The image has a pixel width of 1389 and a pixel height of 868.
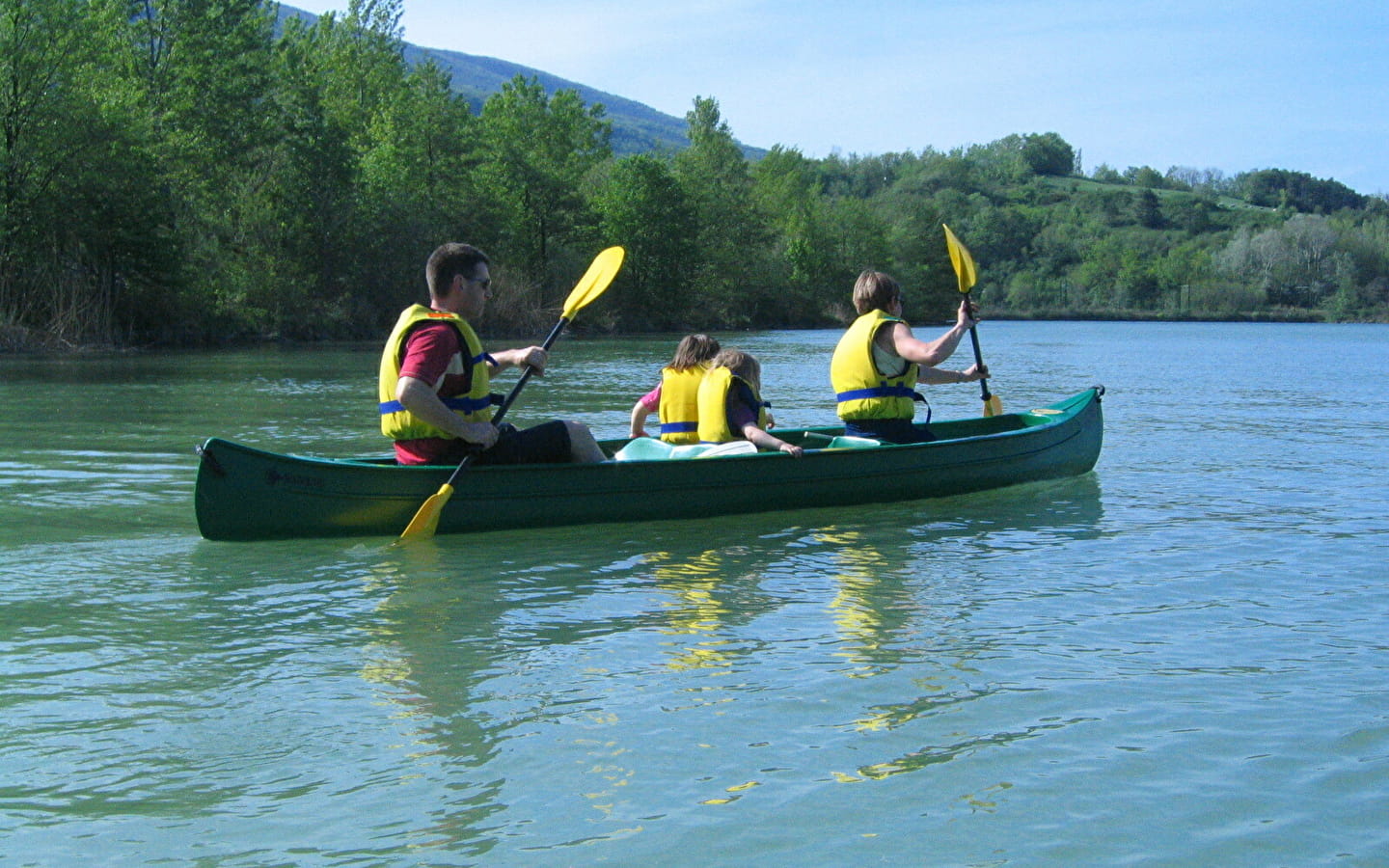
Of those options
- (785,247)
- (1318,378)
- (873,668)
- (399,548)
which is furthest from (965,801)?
(785,247)

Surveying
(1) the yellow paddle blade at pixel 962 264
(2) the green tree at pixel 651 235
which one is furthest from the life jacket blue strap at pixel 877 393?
(2) the green tree at pixel 651 235

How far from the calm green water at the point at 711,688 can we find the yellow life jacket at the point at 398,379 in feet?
2.10

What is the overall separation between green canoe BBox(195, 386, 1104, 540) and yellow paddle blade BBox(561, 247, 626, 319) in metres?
0.97

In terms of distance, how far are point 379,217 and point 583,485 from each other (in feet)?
112

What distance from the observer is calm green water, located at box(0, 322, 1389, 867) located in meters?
3.26

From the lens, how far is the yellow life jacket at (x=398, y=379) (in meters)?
6.22

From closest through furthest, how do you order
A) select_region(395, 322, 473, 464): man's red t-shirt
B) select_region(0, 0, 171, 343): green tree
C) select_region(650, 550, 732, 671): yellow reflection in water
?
select_region(650, 550, 732, 671): yellow reflection in water < select_region(395, 322, 473, 464): man's red t-shirt < select_region(0, 0, 171, 343): green tree

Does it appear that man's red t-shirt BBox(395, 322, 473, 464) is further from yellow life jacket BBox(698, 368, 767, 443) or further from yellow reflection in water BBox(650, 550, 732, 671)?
yellow life jacket BBox(698, 368, 767, 443)

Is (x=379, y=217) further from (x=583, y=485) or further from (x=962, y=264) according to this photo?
(x=583, y=485)

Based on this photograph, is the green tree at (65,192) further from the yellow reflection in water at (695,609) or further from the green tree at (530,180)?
the yellow reflection in water at (695,609)

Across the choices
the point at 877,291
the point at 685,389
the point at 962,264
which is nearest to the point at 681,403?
the point at 685,389

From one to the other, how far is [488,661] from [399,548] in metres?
2.13

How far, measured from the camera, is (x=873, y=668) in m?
4.63

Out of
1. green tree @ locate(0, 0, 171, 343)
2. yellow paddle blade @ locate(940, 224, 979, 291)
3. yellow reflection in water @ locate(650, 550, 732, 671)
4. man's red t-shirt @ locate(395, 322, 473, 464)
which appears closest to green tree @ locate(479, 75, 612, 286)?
green tree @ locate(0, 0, 171, 343)
